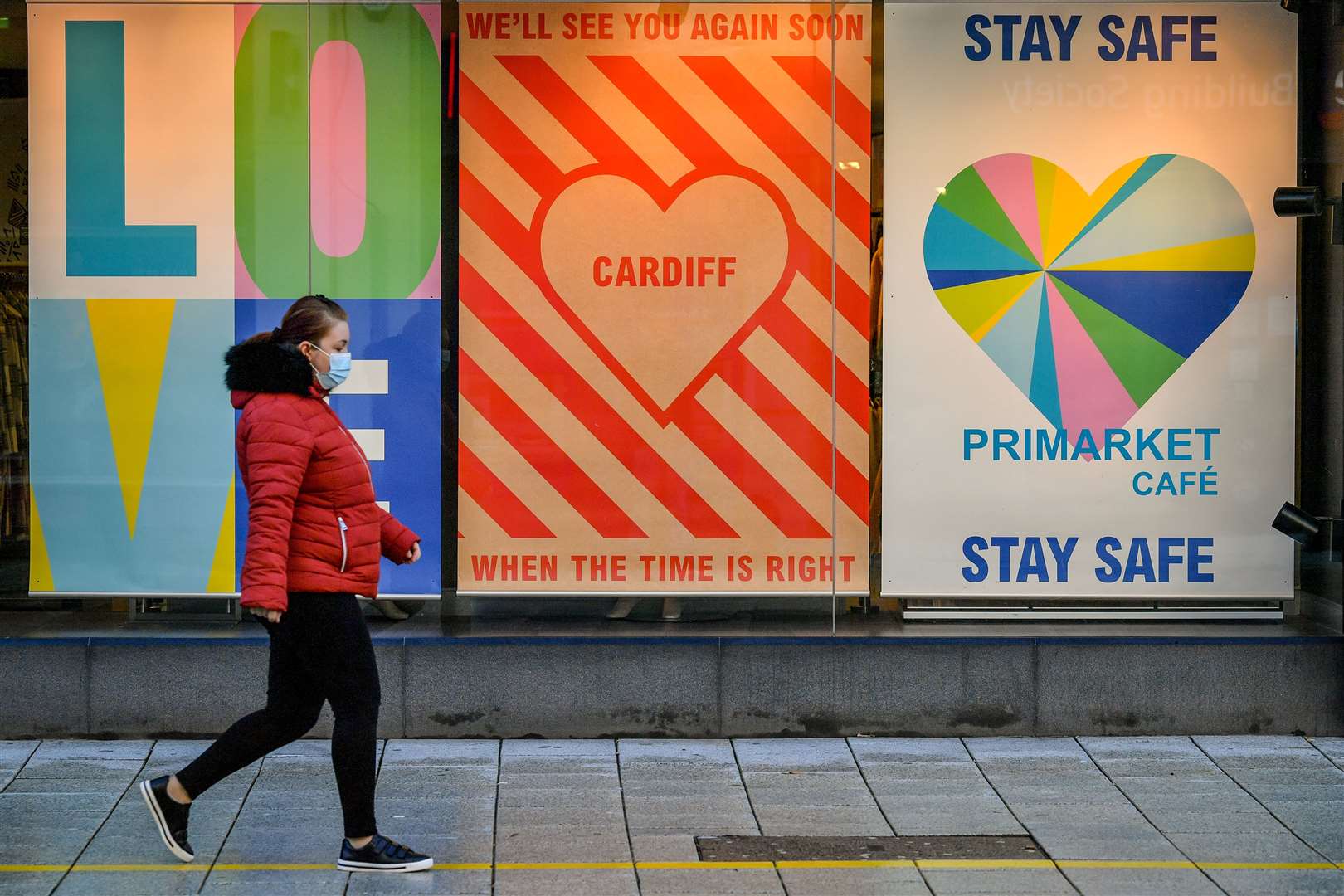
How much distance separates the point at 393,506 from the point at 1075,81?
3953 millimetres

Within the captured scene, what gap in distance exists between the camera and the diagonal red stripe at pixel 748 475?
7.62m

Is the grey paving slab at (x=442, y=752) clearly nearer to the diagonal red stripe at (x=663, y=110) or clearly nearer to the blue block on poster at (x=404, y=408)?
the blue block on poster at (x=404, y=408)

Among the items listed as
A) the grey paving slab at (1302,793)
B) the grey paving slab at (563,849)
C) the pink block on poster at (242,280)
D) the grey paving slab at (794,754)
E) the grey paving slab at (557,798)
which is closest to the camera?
Result: the grey paving slab at (563,849)

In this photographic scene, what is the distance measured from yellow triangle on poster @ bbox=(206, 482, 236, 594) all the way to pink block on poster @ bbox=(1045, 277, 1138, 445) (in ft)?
13.5

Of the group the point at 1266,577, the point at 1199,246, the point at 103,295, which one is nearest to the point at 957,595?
the point at 1266,577

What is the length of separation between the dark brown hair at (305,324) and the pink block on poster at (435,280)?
80.5 inches

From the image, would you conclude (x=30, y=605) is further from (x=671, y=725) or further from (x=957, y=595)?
(x=957, y=595)

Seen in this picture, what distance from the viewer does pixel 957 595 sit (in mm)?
7617

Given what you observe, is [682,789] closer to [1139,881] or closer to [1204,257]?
[1139,881]

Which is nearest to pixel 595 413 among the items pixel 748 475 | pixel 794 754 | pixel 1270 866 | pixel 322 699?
pixel 748 475

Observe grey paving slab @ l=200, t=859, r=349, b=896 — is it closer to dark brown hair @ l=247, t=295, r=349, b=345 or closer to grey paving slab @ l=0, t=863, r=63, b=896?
grey paving slab @ l=0, t=863, r=63, b=896

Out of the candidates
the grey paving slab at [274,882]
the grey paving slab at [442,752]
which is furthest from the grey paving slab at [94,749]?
the grey paving slab at [274,882]

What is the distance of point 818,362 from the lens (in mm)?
7617

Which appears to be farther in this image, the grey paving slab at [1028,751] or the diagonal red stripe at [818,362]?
the diagonal red stripe at [818,362]
